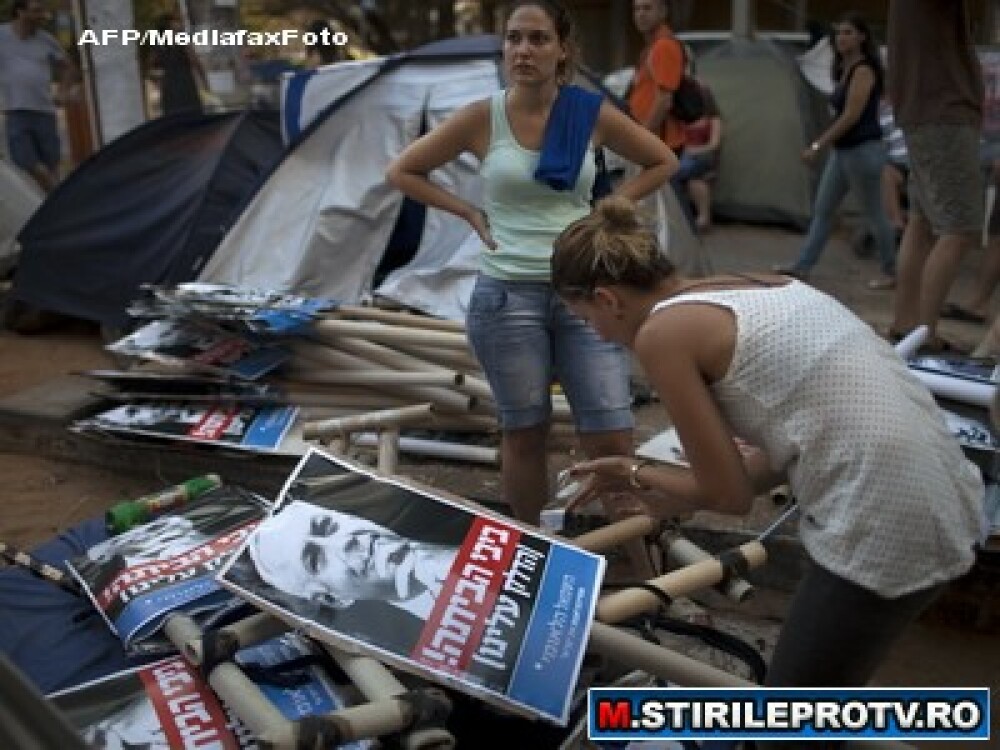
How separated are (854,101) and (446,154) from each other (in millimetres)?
3932

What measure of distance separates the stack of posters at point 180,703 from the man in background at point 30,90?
23.2 ft

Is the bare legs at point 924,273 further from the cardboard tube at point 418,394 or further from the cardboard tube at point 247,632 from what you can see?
the cardboard tube at point 247,632

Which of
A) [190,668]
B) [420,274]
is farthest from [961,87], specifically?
[190,668]

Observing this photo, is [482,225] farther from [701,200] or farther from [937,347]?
[701,200]

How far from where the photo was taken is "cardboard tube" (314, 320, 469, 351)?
439cm

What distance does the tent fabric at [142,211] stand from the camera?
6.22m

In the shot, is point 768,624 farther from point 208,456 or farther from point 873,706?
point 208,456

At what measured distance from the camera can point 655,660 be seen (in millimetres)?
2088

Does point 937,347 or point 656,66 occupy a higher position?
point 656,66

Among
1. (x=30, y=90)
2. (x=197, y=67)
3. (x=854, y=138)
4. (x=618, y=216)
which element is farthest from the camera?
(x=30, y=90)

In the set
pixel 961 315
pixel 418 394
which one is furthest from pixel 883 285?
pixel 418 394

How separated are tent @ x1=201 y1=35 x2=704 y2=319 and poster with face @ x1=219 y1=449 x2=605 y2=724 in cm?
353

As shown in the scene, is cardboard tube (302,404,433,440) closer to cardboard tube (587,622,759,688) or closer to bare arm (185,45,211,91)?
cardboard tube (587,622,759,688)

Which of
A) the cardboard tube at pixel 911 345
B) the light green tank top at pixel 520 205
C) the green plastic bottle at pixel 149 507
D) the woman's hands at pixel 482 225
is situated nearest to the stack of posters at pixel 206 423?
the green plastic bottle at pixel 149 507
